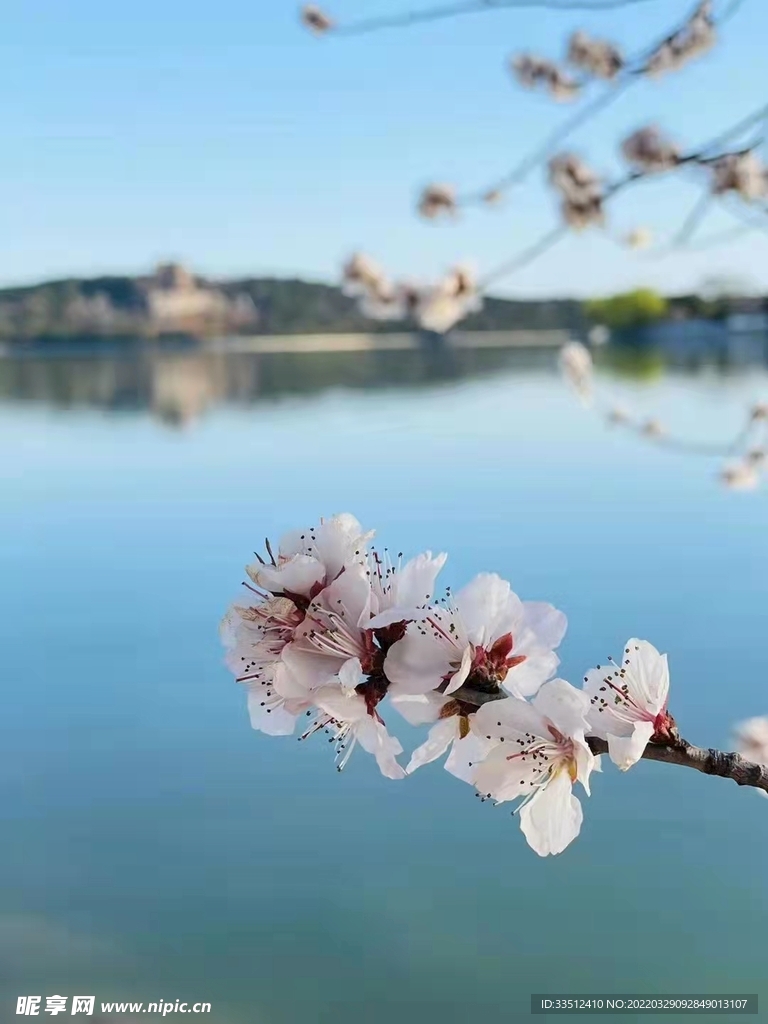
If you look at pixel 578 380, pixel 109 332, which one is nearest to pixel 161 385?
pixel 109 332

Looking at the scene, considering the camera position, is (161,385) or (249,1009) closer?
(249,1009)

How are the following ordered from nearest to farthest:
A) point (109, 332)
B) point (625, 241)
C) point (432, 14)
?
1. point (432, 14)
2. point (625, 241)
3. point (109, 332)

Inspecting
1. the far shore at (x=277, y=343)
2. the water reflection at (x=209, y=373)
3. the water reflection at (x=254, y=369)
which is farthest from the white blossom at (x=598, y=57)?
the far shore at (x=277, y=343)

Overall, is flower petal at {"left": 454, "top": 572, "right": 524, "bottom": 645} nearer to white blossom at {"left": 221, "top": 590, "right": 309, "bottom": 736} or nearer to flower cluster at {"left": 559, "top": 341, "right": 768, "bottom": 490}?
white blossom at {"left": 221, "top": 590, "right": 309, "bottom": 736}

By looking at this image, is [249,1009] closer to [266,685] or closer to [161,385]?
[266,685]

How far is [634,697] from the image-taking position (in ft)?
1.34

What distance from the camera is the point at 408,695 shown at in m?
0.39

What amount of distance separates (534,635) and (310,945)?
1745mm

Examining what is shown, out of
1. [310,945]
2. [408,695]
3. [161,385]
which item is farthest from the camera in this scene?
[161,385]

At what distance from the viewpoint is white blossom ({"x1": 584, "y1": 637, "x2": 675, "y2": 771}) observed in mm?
396

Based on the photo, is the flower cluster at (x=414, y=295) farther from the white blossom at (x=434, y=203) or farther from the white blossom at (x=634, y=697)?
the white blossom at (x=634, y=697)

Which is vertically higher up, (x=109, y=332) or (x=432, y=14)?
(x=109, y=332)

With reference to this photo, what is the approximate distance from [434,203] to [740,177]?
0.45 m

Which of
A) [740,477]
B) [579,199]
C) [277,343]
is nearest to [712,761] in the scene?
[579,199]
